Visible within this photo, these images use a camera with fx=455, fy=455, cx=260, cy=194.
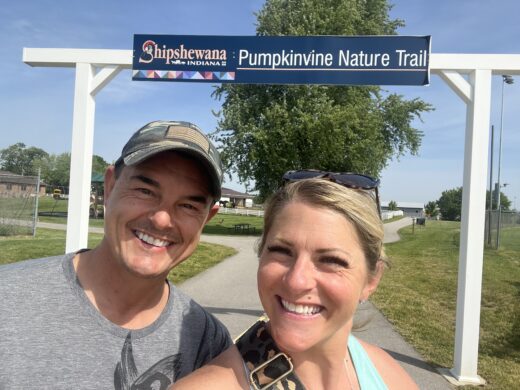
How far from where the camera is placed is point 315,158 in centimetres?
2428

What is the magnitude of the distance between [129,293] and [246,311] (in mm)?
6585

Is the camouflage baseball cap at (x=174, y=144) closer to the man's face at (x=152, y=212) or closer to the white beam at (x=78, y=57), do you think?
the man's face at (x=152, y=212)

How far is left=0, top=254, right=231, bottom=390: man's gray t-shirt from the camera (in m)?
1.54

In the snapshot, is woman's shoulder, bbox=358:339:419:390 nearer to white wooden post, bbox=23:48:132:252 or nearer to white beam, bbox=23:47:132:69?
white wooden post, bbox=23:48:132:252

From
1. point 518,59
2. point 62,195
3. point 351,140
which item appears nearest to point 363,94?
point 351,140

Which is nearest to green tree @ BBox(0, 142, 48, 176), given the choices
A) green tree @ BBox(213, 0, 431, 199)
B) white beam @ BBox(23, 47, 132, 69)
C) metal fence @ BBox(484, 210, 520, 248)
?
green tree @ BBox(213, 0, 431, 199)

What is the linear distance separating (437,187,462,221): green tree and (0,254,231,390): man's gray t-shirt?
103905mm

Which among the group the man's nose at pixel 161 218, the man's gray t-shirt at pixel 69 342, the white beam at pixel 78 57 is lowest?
the man's gray t-shirt at pixel 69 342

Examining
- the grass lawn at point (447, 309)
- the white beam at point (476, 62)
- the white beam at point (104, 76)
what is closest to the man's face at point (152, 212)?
the grass lawn at point (447, 309)

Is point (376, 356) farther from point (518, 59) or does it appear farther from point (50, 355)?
point (518, 59)

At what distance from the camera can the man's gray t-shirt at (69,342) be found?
1.54 metres

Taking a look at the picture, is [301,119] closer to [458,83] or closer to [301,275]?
[458,83]

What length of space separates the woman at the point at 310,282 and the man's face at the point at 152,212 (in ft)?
1.15

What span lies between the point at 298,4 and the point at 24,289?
29.2 metres
